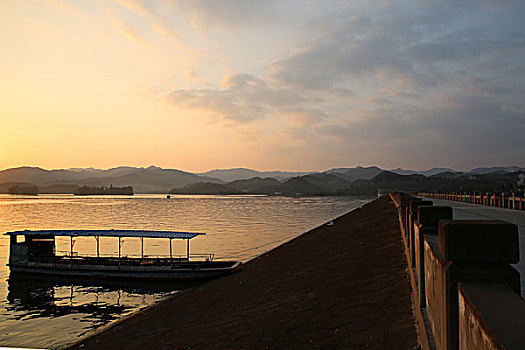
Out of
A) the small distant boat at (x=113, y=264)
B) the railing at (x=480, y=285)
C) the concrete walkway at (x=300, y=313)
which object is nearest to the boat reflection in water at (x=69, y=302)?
the small distant boat at (x=113, y=264)

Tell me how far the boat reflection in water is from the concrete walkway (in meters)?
3.85

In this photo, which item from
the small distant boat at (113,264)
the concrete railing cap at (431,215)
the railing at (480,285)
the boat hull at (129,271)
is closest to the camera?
the railing at (480,285)

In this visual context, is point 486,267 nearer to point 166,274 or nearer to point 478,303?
point 478,303

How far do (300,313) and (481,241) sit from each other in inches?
430

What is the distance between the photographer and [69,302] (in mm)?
28781

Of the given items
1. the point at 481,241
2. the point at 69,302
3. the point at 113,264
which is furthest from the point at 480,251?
the point at 113,264

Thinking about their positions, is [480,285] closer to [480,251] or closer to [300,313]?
[480,251]

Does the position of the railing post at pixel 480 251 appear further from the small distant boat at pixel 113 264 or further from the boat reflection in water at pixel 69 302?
the small distant boat at pixel 113 264

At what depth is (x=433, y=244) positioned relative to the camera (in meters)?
4.11

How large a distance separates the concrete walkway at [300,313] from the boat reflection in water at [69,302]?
3851 mm

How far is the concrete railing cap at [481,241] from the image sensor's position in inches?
105

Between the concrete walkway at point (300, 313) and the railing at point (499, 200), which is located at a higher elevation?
the railing at point (499, 200)

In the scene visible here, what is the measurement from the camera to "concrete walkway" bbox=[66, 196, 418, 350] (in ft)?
32.3

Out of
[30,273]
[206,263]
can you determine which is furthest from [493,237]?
[30,273]
